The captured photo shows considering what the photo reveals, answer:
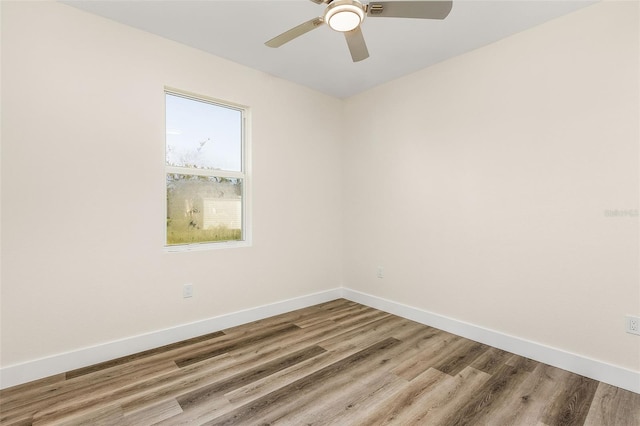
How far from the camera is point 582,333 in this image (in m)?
2.21

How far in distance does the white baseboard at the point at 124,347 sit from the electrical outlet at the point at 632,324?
2.81 metres

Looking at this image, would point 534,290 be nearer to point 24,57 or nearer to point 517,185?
point 517,185

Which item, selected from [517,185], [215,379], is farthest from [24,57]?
[517,185]

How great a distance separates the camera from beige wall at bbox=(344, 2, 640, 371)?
208cm

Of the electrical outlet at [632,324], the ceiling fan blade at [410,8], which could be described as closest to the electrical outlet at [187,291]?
the ceiling fan blade at [410,8]

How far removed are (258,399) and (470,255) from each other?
7.01ft

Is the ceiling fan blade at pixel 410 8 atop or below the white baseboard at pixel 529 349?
atop

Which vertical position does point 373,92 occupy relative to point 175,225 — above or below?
above

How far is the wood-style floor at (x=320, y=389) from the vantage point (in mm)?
1756

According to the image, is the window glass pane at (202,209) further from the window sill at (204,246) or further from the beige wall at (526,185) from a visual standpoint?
the beige wall at (526,185)

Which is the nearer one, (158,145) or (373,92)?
(158,145)

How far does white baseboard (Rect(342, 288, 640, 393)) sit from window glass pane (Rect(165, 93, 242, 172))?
7.86 ft

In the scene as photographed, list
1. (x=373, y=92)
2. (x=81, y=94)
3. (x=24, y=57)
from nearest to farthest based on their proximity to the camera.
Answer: (x=24, y=57), (x=81, y=94), (x=373, y=92)

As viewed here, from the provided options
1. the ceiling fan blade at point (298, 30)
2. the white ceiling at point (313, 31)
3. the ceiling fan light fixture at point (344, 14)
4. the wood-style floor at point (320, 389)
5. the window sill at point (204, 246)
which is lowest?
the wood-style floor at point (320, 389)
